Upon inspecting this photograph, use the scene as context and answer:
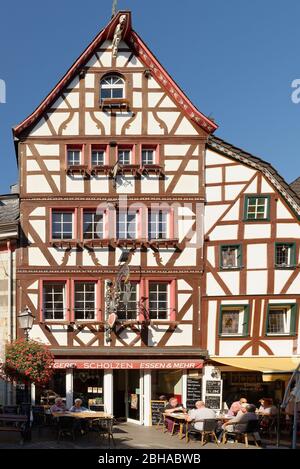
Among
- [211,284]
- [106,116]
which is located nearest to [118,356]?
[211,284]

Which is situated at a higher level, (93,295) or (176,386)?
(93,295)

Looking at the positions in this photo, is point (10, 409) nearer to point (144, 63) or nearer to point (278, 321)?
point (278, 321)

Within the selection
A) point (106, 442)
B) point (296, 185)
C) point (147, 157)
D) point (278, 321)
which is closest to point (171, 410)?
point (106, 442)

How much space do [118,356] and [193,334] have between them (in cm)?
270

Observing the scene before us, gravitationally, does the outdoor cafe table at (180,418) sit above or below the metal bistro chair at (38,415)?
above

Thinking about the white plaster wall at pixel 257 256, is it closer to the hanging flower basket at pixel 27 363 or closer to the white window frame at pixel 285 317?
the white window frame at pixel 285 317

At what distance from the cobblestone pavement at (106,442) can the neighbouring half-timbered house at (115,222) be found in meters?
2.85

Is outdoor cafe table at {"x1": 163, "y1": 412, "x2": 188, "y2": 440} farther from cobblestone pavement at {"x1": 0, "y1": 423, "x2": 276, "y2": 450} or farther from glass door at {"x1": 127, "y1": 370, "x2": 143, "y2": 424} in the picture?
glass door at {"x1": 127, "y1": 370, "x2": 143, "y2": 424}

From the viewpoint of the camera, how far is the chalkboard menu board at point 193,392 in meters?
21.4

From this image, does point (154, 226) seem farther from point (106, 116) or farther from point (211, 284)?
point (106, 116)

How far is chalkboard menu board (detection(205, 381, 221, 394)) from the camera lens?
70.5 ft

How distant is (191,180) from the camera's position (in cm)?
2222

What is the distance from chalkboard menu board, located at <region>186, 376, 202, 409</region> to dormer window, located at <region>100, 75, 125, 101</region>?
10.3 metres

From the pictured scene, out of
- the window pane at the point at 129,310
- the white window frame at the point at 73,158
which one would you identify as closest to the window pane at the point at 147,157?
the white window frame at the point at 73,158
